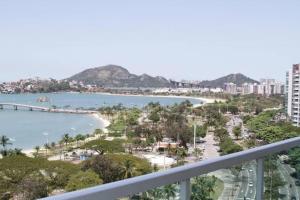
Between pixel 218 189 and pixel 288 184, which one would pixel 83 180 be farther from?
pixel 218 189

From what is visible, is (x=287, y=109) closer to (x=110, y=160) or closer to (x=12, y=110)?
(x=110, y=160)

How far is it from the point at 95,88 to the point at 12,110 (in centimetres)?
7441

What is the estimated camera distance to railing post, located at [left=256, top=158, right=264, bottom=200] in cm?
184

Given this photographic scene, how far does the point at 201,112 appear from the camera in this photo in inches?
2559

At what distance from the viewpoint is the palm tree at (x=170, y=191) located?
4.33 feet

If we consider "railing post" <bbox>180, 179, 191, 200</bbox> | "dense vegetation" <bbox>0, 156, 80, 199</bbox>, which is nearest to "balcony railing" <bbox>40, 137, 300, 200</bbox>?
"railing post" <bbox>180, 179, 191, 200</bbox>

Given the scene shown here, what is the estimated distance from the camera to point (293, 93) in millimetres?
52156

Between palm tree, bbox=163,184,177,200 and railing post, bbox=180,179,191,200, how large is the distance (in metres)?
0.04

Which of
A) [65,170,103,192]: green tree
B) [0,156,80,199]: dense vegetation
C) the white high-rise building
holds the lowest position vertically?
[0,156,80,199]: dense vegetation

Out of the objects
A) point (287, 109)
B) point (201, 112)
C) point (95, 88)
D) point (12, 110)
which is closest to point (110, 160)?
point (287, 109)

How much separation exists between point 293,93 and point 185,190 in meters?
53.3

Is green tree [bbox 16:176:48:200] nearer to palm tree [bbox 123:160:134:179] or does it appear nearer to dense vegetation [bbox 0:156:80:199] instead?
dense vegetation [bbox 0:156:80:199]

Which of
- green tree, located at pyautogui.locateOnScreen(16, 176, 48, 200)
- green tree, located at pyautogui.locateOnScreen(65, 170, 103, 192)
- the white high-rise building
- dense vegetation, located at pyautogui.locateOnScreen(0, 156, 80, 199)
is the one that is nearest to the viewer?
green tree, located at pyautogui.locateOnScreen(16, 176, 48, 200)

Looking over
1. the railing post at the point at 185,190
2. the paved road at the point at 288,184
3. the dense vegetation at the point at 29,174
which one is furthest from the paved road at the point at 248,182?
the dense vegetation at the point at 29,174
